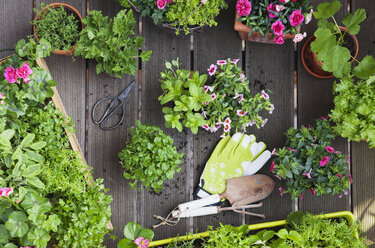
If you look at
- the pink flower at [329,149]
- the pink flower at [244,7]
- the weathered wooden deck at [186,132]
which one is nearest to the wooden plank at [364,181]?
the weathered wooden deck at [186,132]

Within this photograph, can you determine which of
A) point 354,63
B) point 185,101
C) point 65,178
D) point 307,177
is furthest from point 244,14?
point 65,178

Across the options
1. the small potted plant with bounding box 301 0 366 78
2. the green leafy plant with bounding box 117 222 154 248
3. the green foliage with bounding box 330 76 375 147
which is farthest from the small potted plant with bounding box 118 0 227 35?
the green leafy plant with bounding box 117 222 154 248

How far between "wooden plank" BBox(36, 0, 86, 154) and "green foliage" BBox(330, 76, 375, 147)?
145cm

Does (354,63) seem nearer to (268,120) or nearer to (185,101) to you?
(268,120)

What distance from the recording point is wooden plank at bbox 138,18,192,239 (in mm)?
2080

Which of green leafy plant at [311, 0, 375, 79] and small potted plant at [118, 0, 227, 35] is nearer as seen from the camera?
green leafy plant at [311, 0, 375, 79]

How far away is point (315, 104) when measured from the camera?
214 cm

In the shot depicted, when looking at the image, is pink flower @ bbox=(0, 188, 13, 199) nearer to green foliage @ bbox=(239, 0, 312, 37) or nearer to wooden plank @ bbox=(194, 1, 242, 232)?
wooden plank @ bbox=(194, 1, 242, 232)

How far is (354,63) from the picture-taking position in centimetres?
210

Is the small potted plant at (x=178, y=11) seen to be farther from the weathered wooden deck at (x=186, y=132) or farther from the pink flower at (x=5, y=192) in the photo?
the pink flower at (x=5, y=192)

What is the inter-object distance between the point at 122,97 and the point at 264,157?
94 cm

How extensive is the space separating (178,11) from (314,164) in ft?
3.69

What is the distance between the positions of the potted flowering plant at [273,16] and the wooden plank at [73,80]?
0.98 metres

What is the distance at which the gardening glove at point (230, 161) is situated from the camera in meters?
2.09
